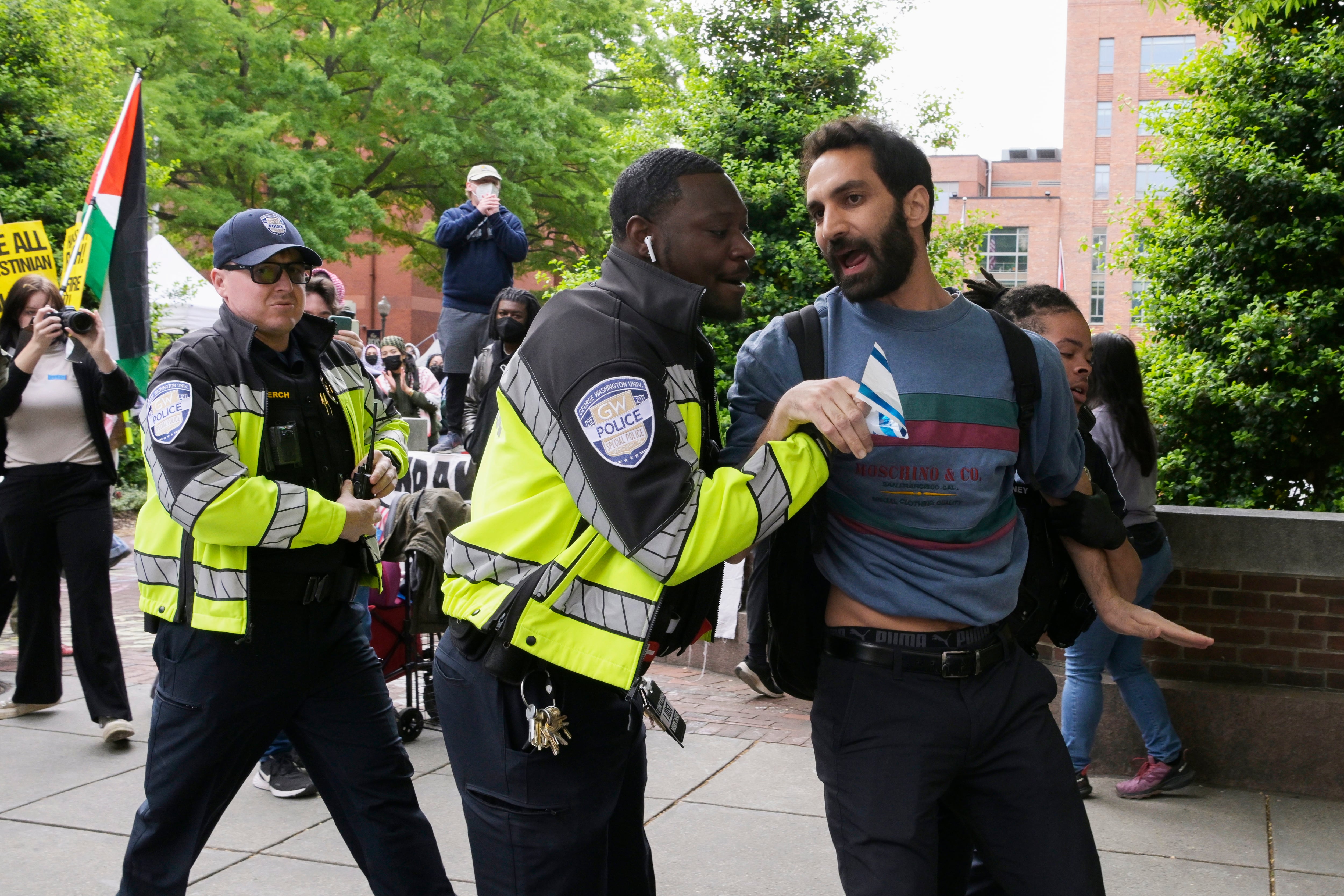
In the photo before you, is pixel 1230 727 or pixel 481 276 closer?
pixel 1230 727

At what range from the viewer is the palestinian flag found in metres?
8.05

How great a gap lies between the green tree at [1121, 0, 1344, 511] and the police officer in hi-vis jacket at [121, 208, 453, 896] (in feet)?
18.3

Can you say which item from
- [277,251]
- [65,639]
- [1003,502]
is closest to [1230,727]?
[1003,502]

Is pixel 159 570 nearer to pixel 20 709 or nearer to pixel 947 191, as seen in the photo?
pixel 20 709

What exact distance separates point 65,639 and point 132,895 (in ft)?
19.0

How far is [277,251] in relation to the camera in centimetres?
347

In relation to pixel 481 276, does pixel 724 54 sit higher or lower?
higher

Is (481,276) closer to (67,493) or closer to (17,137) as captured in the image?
(67,493)

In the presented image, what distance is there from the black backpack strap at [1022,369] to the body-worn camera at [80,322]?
182 inches

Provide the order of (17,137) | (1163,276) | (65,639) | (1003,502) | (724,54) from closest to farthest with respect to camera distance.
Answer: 1. (1003,502)
2. (1163,276)
3. (65,639)
4. (724,54)
5. (17,137)

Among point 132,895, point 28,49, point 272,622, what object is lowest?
point 132,895

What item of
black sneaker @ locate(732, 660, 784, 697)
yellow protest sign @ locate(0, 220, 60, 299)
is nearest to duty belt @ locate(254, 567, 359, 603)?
black sneaker @ locate(732, 660, 784, 697)

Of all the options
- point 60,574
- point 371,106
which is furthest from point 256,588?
point 371,106

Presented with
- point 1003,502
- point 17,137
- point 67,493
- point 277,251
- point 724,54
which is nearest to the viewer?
point 1003,502
